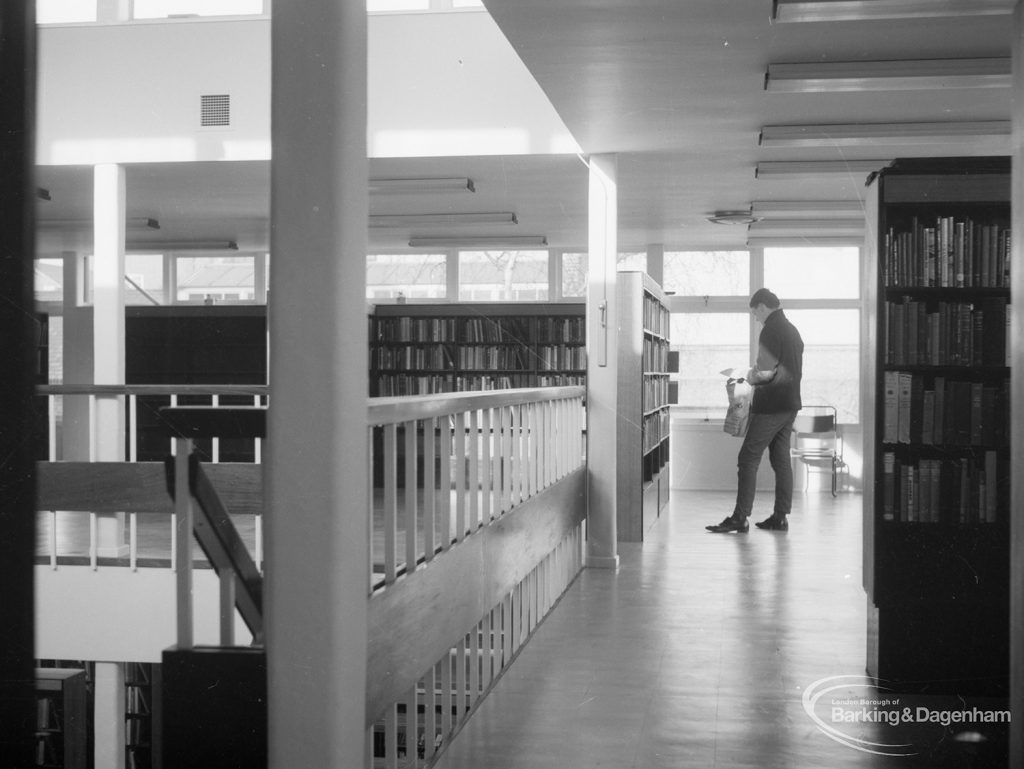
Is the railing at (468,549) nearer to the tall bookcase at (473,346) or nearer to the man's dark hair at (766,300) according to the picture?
the man's dark hair at (766,300)

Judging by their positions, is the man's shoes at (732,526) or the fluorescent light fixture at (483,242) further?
the fluorescent light fixture at (483,242)

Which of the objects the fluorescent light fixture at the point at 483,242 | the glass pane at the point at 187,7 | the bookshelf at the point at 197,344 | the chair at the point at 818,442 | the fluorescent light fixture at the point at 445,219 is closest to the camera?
the glass pane at the point at 187,7

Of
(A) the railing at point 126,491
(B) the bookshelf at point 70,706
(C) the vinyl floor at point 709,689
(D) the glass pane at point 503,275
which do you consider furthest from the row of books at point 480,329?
(C) the vinyl floor at point 709,689

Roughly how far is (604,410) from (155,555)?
3001 mm

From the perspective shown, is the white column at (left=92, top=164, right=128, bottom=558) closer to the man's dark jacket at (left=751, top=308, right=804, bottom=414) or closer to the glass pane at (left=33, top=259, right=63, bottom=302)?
the man's dark jacket at (left=751, top=308, right=804, bottom=414)

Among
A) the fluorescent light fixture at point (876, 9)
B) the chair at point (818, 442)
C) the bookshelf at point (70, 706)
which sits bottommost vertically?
the bookshelf at point (70, 706)

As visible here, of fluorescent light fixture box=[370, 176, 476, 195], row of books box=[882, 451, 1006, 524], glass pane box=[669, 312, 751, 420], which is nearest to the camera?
row of books box=[882, 451, 1006, 524]

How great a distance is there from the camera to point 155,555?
672cm

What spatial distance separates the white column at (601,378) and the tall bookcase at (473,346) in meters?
4.41

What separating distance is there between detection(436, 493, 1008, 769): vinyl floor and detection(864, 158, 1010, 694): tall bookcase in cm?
25

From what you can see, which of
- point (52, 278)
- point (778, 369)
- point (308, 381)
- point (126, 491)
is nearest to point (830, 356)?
point (778, 369)

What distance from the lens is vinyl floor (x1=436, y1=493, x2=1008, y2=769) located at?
3.50 metres

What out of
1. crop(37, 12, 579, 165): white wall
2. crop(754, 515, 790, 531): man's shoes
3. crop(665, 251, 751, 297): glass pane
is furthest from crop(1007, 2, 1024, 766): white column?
crop(665, 251, 751, 297): glass pane

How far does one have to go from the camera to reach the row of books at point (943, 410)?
404cm
